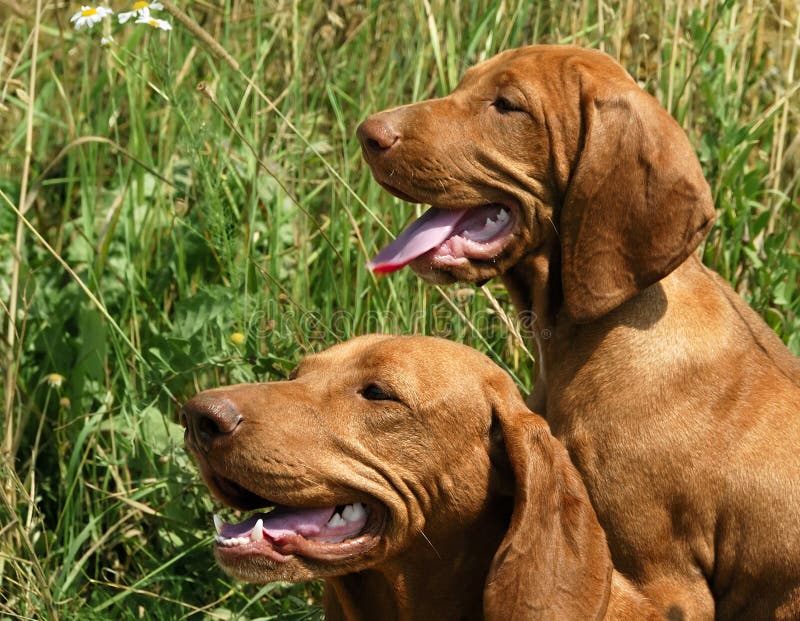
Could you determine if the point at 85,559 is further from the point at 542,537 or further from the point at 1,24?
the point at 1,24

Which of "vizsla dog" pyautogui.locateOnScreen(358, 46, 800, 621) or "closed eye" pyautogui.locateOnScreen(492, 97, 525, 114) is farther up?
"closed eye" pyautogui.locateOnScreen(492, 97, 525, 114)

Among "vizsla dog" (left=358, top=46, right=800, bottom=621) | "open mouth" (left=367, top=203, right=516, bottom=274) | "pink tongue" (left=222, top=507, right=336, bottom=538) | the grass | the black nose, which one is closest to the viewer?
the black nose

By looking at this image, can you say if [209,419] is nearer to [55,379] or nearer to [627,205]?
[627,205]

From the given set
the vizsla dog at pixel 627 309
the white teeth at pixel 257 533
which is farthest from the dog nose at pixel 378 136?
the white teeth at pixel 257 533

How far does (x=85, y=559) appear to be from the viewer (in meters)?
4.60

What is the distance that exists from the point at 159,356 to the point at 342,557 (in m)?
1.64

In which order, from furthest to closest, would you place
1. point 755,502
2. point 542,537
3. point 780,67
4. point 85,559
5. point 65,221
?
1. point 780,67
2. point 65,221
3. point 85,559
4. point 755,502
5. point 542,537

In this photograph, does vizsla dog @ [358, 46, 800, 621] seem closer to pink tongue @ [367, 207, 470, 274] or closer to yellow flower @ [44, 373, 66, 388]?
pink tongue @ [367, 207, 470, 274]

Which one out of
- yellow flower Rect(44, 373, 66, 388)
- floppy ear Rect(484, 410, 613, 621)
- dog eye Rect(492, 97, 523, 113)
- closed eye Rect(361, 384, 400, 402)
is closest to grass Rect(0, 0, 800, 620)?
yellow flower Rect(44, 373, 66, 388)

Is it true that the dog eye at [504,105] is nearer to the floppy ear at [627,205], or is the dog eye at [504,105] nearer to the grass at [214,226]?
the floppy ear at [627,205]

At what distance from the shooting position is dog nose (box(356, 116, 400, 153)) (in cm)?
430

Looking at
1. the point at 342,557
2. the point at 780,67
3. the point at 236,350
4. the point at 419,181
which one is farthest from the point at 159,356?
the point at 780,67

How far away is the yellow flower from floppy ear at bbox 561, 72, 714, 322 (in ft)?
6.15

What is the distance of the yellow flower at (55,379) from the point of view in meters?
4.90
